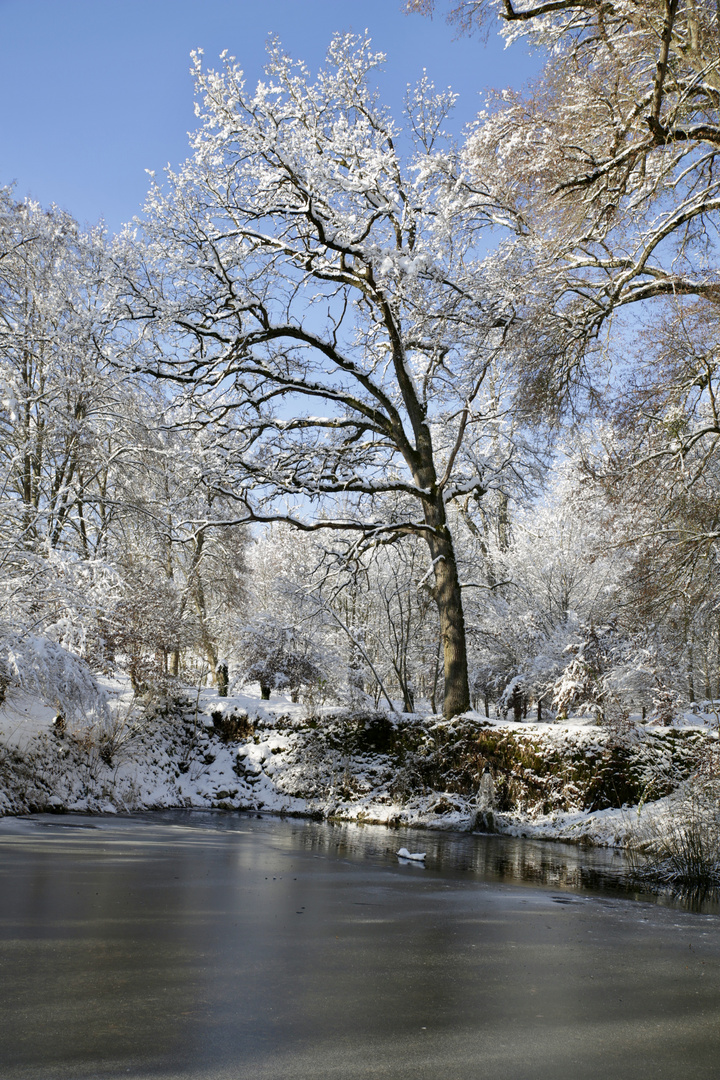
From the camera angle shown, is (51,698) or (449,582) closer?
(51,698)

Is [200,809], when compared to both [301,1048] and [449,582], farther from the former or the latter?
[301,1048]

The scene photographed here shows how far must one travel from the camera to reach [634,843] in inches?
402

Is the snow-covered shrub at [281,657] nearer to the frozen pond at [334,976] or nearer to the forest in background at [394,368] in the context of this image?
the forest in background at [394,368]

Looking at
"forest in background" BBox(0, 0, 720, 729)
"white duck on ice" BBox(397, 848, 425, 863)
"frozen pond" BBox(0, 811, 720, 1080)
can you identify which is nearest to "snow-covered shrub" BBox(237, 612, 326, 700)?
"forest in background" BBox(0, 0, 720, 729)

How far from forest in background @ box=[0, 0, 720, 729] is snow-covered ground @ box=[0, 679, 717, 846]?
0.73 meters

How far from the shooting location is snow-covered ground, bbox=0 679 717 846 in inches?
476

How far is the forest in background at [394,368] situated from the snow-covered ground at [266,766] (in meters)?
0.73

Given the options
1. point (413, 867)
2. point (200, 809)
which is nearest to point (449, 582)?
point (200, 809)

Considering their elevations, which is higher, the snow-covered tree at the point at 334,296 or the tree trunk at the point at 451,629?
the snow-covered tree at the point at 334,296

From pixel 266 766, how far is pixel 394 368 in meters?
8.70

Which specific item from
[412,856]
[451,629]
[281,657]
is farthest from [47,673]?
[281,657]

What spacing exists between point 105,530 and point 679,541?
13.1 metres

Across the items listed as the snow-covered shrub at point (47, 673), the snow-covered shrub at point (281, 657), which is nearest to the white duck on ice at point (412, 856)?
the snow-covered shrub at point (47, 673)

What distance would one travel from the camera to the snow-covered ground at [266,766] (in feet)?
39.7
